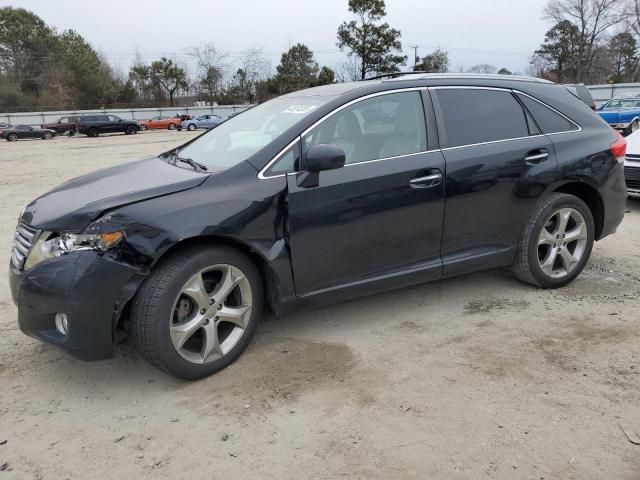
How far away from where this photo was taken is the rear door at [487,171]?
12.7ft

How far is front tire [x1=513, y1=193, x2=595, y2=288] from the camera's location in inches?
167

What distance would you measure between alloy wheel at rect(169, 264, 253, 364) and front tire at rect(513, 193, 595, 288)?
7.62ft

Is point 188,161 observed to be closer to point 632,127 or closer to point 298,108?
point 298,108

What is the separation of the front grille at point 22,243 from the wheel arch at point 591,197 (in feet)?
12.5

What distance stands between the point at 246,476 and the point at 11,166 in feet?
53.7

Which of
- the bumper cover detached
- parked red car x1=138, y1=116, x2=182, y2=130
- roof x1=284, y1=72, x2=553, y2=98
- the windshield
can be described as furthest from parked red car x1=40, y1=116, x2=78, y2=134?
the bumper cover detached

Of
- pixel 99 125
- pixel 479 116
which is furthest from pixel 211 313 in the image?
pixel 99 125

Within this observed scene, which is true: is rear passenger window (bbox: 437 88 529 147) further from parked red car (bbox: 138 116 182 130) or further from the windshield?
parked red car (bbox: 138 116 182 130)

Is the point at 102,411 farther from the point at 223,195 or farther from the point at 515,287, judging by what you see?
the point at 515,287

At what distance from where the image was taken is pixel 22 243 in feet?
10.5

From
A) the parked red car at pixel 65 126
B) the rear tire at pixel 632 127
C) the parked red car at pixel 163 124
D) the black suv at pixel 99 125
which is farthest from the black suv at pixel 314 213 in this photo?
the parked red car at pixel 163 124

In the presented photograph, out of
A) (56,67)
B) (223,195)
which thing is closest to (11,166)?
(223,195)

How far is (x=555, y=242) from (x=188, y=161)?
2.96 meters

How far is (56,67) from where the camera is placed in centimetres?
6419
